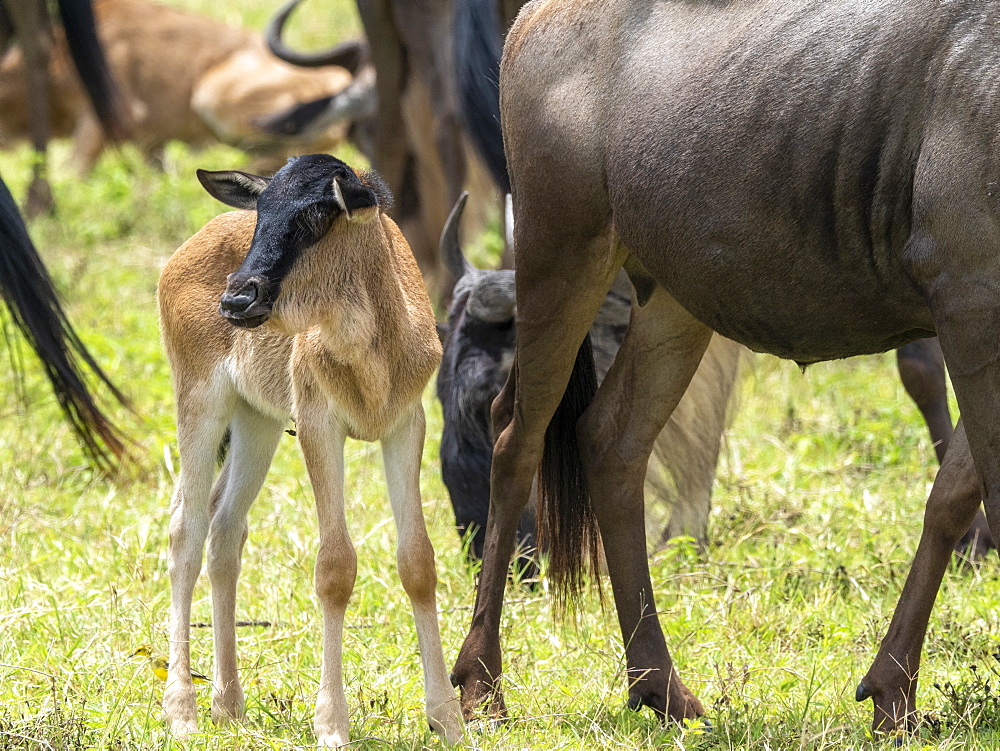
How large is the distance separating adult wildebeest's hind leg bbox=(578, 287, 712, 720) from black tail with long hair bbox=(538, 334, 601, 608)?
4.5 inches

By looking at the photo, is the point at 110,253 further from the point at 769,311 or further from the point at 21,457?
the point at 769,311

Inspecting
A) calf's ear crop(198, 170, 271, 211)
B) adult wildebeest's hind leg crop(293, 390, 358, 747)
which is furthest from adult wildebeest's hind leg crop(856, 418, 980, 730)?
calf's ear crop(198, 170, 271, 211)

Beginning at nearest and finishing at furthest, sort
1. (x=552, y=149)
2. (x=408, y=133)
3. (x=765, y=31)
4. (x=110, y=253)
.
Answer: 1. (x=765, y=31)
2. (x=552, y=149)
3. (x=408, y=133)
4. (x=110, y=253)

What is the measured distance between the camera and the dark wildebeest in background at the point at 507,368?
478cm

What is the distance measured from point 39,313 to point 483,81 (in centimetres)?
206

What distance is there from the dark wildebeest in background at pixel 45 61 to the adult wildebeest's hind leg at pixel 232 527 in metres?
5.14

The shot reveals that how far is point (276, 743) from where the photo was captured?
312 centimetres

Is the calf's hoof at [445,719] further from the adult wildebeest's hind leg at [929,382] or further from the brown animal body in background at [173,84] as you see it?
the brown animal body in background at [173,84]

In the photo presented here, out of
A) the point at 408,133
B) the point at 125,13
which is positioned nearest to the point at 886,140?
the point at 408,133

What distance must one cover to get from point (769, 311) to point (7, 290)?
265 centimetres

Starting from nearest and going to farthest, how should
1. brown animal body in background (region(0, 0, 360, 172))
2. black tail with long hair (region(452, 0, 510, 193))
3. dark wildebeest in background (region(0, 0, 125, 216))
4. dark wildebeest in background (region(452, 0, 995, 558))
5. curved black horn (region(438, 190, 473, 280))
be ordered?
dark wildebeest in background (region(452, 0, 995, 558)) → curved black horn (region(438, 190, 473, 280)) → black tail with long hair (region(452, 0, 510, 193)) → dark wildebeest in background (region(0, 0, 125, 216)) → brown animal body in background (region(0, 0, 360, 172))

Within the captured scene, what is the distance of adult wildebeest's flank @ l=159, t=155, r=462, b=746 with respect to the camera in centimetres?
293

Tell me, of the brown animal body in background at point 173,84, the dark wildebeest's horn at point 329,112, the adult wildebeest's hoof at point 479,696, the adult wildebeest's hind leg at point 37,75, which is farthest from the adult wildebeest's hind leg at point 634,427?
the brown animal body in background at point 173,84

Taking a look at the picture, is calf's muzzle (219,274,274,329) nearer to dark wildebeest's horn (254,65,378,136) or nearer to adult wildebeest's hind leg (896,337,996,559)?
adult wildebeest's hind leg (896,337,996,559)
